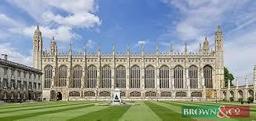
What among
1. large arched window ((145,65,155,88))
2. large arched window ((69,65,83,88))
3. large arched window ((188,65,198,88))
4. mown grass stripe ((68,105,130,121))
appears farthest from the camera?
large arched window ((69,65,83,88))

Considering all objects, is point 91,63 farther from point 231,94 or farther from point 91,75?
point 231,94

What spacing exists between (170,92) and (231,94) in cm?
1845

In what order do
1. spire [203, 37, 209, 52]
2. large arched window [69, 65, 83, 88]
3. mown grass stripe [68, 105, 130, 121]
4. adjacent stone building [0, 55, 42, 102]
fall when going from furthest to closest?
spire [203, 37, 209, 52] < large arched window [69, 65, 83, 88] < adjacent stone building [0, 55, 42, 102] < mown grass stripe [68, 105, 130, 121]

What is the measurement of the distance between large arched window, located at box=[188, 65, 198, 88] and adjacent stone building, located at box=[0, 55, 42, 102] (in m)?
41.0

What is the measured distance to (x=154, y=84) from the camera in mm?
111812

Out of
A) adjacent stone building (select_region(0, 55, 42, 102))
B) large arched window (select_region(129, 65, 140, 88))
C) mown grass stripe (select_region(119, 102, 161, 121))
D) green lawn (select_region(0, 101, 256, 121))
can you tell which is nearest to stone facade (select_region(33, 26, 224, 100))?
large arched window (select_region(129, 65, 140, 88))

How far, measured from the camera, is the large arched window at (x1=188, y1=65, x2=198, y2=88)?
11188cm

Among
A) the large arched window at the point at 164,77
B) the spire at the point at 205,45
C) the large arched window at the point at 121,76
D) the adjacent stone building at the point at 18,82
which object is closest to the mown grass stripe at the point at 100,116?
the adjacent stone building at the point at 18,82

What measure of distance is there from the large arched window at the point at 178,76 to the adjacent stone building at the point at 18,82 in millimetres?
37028

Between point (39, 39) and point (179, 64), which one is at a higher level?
point (39, 39)

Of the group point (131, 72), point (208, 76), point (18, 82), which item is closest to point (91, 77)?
point (131, 72)

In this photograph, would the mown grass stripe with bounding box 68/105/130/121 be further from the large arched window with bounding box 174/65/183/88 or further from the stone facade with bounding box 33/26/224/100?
the large arched window with bounding box 174/65/183/88

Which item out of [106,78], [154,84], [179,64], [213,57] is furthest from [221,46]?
[106,78]

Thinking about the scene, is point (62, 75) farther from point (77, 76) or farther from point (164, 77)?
point (164, 77)
